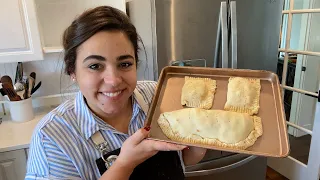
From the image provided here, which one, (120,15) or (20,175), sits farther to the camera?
(20,175)

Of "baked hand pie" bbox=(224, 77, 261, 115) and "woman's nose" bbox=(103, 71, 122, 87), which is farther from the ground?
"woman's nose" bbox=(103, 71, 122, 87)

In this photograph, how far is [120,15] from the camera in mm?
861

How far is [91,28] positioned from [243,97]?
556mm

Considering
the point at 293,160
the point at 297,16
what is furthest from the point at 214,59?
the point at 293,160

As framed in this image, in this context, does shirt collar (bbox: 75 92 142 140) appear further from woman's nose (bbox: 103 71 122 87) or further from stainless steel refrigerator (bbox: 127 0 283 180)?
stainless steel refrigerator (bbox: 127 0 283 180)

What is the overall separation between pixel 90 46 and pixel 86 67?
0.06 meters

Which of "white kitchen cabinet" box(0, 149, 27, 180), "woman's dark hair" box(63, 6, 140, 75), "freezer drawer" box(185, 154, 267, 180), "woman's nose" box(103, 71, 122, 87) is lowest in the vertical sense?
"freezer drawer" box(185, 154, 267, 180)

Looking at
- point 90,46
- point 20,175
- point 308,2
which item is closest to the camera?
point 90,46

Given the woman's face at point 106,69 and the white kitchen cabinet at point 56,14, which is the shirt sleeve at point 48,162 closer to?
the woman's face at point 106,69

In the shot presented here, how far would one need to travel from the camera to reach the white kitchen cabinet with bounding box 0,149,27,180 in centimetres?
143

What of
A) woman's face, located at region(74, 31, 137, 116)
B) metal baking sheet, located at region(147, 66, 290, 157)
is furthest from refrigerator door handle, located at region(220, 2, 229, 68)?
woman's face, located at region(74, 31, 137, 116)

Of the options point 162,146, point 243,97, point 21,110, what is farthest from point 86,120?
point 21,110

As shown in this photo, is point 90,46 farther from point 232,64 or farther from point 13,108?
point 13,108

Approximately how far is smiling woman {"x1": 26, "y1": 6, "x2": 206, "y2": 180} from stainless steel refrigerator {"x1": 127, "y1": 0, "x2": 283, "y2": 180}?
2.21 feet
